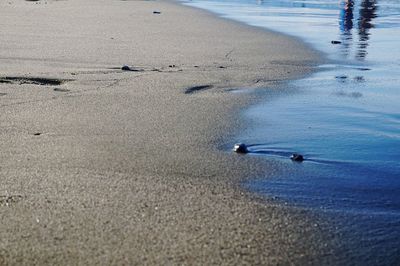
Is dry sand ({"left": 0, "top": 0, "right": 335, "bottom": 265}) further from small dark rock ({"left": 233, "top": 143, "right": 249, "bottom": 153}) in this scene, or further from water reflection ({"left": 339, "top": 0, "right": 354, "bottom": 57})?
water reflection ({"left": 339, "top": 0, "right": 354, "bottom": 57})

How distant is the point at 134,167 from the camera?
2.42 meters

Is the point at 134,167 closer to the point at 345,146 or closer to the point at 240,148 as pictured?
the point at 240,148

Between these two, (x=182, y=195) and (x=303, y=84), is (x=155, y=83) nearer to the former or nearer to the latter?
(x=303, y=84)

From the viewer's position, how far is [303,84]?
14.9 feet

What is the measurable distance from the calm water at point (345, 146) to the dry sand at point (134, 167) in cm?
11

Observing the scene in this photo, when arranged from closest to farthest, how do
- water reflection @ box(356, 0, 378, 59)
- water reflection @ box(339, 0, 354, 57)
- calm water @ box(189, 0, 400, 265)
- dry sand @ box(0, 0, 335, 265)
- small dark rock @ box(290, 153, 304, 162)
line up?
1. dry sand @ box(0, 0, 335, 265)
2. calm water @ box(189, 0, 400, 265)
3. small dark rock @ box(290, 153, 304, 162)
4. water reflection @ box(356, 0, 378, 59)
5. water reflection @ box(339, 0, 354, 57)

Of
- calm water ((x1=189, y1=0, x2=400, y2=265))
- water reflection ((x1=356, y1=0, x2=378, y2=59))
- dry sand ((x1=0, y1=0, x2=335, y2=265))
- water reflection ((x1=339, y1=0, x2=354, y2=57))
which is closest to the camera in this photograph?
dry sand ((x1=0, y1=0, x2=335, y2=265))

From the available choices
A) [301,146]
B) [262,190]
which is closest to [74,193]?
[262,190]

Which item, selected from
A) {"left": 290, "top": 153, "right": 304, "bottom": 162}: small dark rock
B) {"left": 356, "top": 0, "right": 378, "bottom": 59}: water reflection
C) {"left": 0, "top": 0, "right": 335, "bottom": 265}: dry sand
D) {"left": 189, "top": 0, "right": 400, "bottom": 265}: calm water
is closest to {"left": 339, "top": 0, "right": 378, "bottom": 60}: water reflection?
{"left": 356, "top": 0, "right": 378, "bottom": 59}: water reflection

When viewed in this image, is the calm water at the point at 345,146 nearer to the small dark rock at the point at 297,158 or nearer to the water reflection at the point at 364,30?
the small dark rock at the point at 297,158

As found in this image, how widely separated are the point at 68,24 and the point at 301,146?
6176 mm

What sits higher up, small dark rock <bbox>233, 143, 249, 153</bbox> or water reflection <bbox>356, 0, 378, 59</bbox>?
water reflection <bbox>356, 0, 378, 59</bbox>

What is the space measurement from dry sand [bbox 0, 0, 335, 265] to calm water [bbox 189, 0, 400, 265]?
11 cm

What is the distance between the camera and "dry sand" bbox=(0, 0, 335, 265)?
1.69 m
